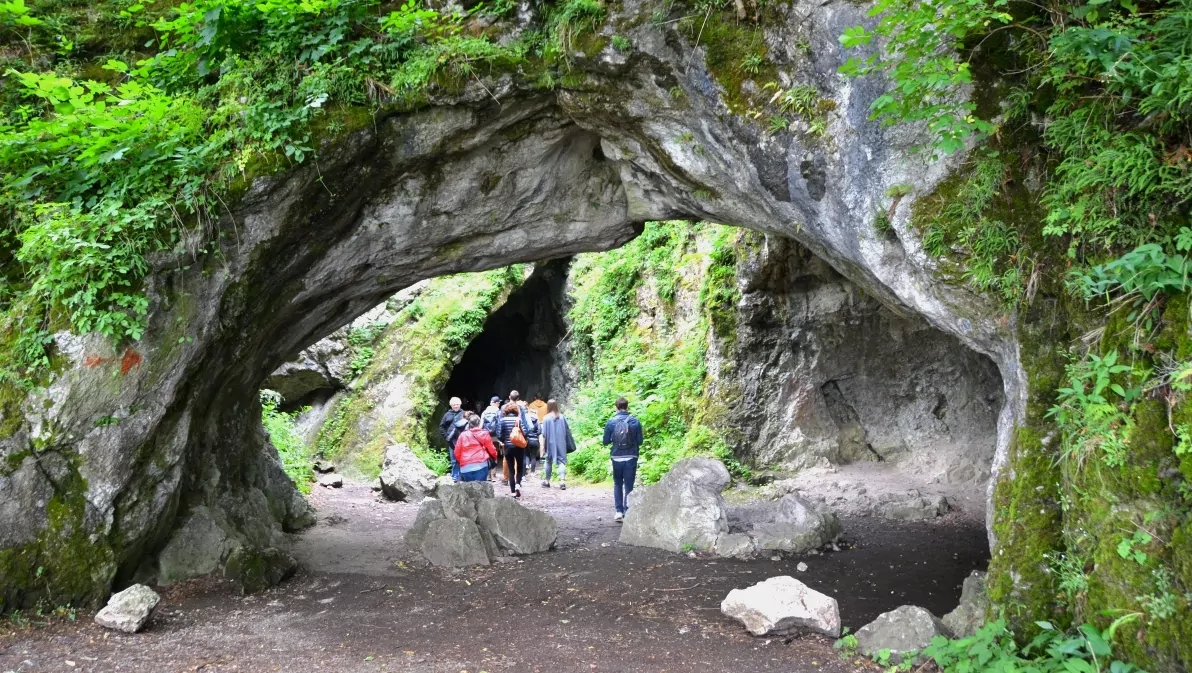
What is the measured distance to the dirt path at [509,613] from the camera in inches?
199

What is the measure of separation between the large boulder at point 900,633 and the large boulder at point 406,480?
899 cm

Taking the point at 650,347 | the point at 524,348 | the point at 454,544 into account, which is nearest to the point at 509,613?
the point at 454,544

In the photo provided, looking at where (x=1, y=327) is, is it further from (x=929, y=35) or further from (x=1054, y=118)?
(x=1054, y=118)

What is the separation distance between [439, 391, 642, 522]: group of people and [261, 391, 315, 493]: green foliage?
324 centimetres

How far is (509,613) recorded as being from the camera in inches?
247

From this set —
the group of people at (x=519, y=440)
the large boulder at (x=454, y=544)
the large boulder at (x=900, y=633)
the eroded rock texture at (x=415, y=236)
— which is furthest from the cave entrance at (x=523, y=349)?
the large boulder at (x=900, y=633)

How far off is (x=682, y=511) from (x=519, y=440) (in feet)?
14.0

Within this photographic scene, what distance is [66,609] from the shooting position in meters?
5.66

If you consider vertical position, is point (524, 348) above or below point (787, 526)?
above

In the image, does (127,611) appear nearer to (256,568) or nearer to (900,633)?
(256,568)

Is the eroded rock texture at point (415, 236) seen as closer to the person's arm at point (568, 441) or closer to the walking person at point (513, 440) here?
the walking person at point (513, 440)

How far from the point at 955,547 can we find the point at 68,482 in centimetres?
870

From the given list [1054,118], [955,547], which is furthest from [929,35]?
[955,547]

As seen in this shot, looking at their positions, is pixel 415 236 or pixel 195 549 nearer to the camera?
pixel 195 549
